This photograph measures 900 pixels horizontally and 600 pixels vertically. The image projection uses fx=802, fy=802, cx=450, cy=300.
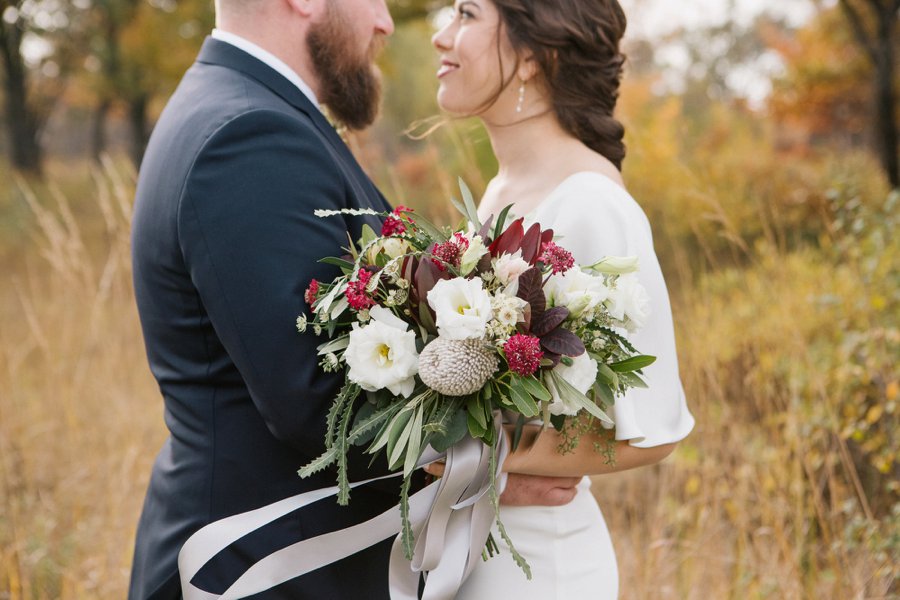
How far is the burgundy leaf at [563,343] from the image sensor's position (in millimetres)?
1449

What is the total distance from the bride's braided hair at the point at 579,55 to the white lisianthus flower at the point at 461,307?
1.17 meters

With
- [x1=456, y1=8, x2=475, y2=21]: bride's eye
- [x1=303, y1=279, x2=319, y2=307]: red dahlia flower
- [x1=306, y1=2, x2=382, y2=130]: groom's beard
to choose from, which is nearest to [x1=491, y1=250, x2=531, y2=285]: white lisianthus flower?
[x1=303, y1=279, x2=319, y2=307]: red dahlia flower

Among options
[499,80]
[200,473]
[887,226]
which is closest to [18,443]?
[200,473]

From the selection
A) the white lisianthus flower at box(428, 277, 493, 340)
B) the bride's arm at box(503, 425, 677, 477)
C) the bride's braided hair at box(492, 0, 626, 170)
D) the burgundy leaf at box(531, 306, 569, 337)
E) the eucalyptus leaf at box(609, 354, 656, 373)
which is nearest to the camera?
the white lisianthus flower at box(428, 277, 493, 340)

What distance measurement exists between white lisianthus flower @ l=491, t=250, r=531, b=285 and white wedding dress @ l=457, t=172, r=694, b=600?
59cm

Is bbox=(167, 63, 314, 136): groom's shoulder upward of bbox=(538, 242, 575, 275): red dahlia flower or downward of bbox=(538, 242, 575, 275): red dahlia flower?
upward

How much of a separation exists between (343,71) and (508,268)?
37.0 inches

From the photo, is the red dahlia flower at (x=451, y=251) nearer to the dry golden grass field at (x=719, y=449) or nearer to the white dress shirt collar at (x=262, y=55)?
the white dress shirt collar at (x=262, y=55)

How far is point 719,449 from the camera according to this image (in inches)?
163

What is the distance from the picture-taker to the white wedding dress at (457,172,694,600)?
79.9 inches

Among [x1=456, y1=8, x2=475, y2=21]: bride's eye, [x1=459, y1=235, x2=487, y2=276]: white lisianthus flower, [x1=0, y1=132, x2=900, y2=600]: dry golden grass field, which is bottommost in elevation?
[x1=0, y1=132, x2=900, y2=600]: dry golden grass field

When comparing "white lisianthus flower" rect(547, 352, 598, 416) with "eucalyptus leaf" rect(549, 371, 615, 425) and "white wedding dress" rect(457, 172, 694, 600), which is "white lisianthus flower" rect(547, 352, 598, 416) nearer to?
"eucalyptus leaf" rect(549, 371, 615, 425)

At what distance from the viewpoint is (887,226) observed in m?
3.66

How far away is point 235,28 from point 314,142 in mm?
514
